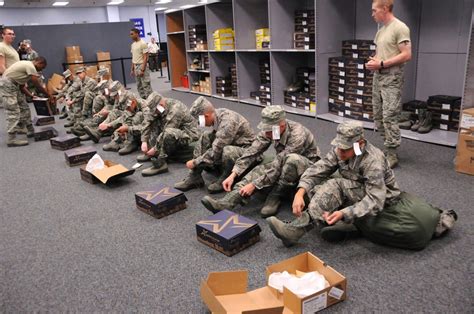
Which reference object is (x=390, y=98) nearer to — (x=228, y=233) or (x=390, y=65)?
(x=390, y=65)

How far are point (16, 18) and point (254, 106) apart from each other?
1579 centimetres

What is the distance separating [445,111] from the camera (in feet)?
14.5

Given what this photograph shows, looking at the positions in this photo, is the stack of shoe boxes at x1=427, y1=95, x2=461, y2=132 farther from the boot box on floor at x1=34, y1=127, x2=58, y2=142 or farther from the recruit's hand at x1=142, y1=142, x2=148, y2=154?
the boot box on floor at x1=34, y1=127, x2=58, y2=142

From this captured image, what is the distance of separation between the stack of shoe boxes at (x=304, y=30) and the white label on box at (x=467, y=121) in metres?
2.69

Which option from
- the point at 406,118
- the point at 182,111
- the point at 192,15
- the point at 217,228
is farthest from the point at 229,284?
the point at 192,15

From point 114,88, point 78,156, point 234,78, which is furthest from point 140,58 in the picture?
point 78,156

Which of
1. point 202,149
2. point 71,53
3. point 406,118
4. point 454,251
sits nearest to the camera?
point 454,251

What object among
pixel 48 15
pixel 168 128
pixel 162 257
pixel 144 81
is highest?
pixel 48 15

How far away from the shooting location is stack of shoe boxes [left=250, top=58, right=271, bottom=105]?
6.67 metres

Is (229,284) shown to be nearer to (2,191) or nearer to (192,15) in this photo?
(2,191)

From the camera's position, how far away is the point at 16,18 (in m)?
18.0

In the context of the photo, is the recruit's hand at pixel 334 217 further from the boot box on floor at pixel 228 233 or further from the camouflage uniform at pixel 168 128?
the camouflage uniform at pixel 168 128

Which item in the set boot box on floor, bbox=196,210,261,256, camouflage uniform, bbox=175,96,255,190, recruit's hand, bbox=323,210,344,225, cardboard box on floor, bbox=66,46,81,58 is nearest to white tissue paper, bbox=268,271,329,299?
recruit's hand, bbox=323,210,344,225

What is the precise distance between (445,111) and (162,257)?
3.51m
